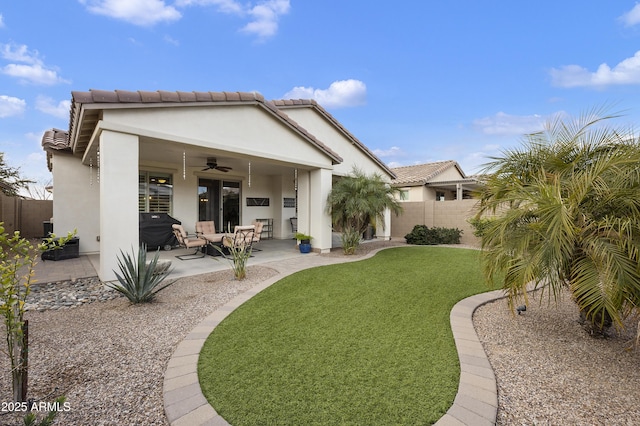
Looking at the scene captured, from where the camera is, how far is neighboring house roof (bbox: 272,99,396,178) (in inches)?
508

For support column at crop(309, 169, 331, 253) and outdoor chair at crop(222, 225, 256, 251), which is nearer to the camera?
outdoor chair at crop(222, 225, 256, 251)

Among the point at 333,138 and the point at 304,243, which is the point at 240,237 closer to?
the point at 304,243

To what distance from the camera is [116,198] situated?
19.7ft

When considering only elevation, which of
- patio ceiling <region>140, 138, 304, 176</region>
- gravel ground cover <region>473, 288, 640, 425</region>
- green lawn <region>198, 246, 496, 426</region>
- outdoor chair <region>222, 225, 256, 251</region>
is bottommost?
gravel ground cover <region>473, 288, 640, 425</region>

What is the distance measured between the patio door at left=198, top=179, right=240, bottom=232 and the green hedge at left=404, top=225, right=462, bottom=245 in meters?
8.61

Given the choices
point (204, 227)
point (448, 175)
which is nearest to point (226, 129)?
point (204, 227)

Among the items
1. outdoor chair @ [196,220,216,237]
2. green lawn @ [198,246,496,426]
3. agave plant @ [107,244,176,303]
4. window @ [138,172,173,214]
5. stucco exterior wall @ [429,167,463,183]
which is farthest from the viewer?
stucco exterior wall @ [429,167,463,183]

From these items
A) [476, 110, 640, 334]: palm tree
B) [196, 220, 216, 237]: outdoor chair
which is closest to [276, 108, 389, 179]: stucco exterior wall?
[196, 220, 216, 237]: outdoor chair

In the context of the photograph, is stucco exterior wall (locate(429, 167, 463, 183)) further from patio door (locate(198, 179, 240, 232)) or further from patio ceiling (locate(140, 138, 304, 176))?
patio door (locate(198, 179, 240, 232))

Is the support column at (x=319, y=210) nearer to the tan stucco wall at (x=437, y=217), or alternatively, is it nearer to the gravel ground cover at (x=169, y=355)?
the tan stucco wall at (x=437, y=217)

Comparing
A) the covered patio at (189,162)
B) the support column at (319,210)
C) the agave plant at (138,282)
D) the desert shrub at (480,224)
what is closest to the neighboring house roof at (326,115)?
the covered patio at (189,162)

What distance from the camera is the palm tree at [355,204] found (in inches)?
402

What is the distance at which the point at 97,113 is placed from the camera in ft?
20.5

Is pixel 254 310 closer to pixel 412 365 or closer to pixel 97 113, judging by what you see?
pixel 412 365
